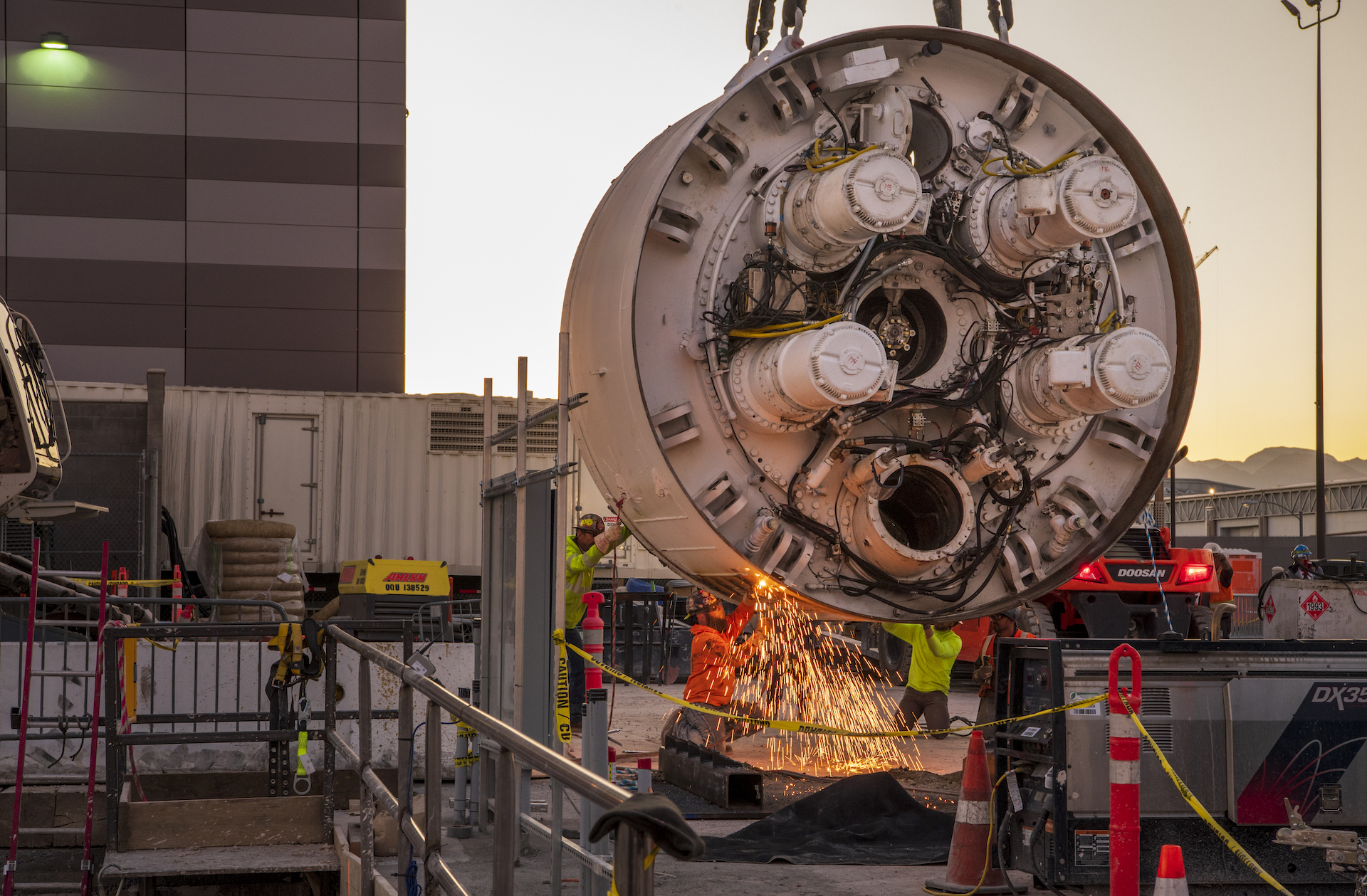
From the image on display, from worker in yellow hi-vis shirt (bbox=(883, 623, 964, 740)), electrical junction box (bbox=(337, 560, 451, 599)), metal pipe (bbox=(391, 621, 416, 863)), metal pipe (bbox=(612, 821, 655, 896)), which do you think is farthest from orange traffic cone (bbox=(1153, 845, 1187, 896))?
electrical junction box (bbox=(337, 560, 451, 599))

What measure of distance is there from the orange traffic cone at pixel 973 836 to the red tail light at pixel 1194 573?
6.42 m

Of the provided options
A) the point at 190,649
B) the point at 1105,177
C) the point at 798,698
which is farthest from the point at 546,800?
the point at 1105,177

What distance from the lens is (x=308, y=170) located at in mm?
18734

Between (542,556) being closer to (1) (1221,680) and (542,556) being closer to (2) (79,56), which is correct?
(1) (1221,680)

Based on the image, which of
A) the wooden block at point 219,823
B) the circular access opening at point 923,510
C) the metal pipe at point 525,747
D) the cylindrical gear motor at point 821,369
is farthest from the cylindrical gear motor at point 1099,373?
the wooden block at point 219,823

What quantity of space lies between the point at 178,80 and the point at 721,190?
599 inches

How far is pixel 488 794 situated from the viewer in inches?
231

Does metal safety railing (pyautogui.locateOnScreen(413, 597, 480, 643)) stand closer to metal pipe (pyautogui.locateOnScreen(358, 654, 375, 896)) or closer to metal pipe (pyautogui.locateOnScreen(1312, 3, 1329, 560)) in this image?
metal pipe (pyautogui.locateOnScreen(358, 654, 375, 896))

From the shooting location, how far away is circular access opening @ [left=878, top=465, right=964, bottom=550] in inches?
235

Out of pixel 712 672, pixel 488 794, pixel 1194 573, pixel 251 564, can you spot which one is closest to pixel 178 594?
pixel 251 564

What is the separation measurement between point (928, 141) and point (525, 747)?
15.2 feet

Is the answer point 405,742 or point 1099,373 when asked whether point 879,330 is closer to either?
point 1099,373

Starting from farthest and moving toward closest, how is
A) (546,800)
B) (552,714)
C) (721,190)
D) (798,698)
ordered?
(798,698), (546,800), (721,190), (552,714)

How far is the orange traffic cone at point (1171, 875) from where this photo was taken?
382 cm
